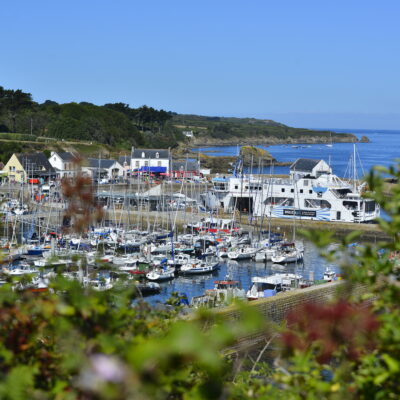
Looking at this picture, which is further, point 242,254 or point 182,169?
point 182,169

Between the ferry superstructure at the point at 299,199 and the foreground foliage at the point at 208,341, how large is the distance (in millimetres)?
37390

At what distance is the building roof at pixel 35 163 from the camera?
2249 inches

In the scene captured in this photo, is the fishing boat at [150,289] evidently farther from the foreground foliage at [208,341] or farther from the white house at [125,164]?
the white house at [125,164]

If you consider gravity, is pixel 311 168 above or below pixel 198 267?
above

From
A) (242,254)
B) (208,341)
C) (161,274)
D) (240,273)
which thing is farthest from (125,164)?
(208,341)

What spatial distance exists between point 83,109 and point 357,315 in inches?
3708

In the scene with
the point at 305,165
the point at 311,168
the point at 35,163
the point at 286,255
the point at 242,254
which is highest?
the point at 305,165

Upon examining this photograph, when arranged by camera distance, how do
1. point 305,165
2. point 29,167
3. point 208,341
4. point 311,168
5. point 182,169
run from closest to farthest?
1. point 208,341
2. point 311,168
3. point 305,165
4. point 29,167
5. point 182,169

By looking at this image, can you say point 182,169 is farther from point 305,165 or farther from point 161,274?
point 161,274

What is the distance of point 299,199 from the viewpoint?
4447cm

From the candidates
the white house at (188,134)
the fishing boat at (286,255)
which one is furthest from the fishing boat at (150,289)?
the white house at (188,134)

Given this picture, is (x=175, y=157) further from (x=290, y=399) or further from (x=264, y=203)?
(x=290, y=399)

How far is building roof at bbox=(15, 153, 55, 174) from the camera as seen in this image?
57125mm

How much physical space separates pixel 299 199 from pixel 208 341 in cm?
4298
